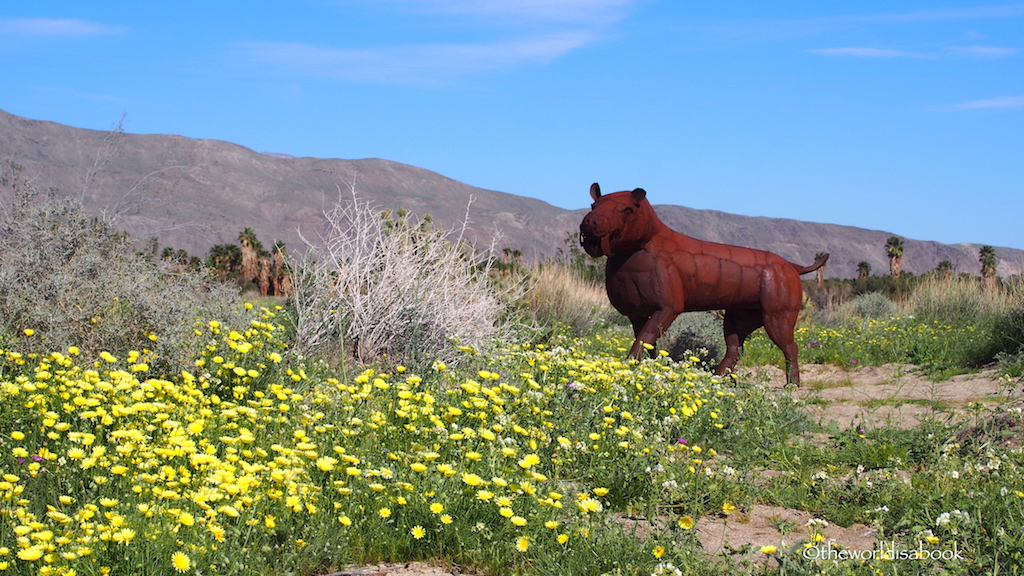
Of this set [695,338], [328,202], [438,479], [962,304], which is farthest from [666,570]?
[328,202]

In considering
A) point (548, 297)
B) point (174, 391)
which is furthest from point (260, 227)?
point (174, 391)

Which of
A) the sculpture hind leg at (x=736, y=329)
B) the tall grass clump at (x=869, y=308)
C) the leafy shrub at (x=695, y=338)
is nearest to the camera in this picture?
the sculpture hind leg at (x=736, y=329)

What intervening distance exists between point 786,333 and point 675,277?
155cm

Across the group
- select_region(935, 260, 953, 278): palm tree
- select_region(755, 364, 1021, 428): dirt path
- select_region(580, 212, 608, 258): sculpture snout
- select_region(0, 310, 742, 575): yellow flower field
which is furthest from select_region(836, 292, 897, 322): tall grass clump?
select_region(0, 310, 742, 575): yellow flower field

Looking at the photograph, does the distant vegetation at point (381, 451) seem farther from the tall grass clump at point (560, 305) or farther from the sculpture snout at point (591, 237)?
the tall grass clump at point (560, 305)

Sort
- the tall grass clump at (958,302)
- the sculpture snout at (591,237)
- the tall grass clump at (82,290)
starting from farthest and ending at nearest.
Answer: the tall grass clump at (958,302), the sculpture snout at (591,237), the tall grass clump at (82,290)

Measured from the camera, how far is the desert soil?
3444 mm

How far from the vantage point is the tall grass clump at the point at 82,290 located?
6.00 meters

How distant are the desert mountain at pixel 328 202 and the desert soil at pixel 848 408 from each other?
5371cm

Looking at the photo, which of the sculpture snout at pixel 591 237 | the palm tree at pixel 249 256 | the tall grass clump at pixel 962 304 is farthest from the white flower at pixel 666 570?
the palm tree at pixel 249 256

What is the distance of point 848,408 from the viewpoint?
24.3ft

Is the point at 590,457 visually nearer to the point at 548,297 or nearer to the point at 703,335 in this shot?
the point at 703,335

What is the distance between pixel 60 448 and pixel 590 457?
233 centimetres

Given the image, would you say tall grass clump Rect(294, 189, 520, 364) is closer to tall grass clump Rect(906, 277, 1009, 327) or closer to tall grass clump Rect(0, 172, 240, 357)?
tall grass clump Rect(0, 172, 240, 357)
